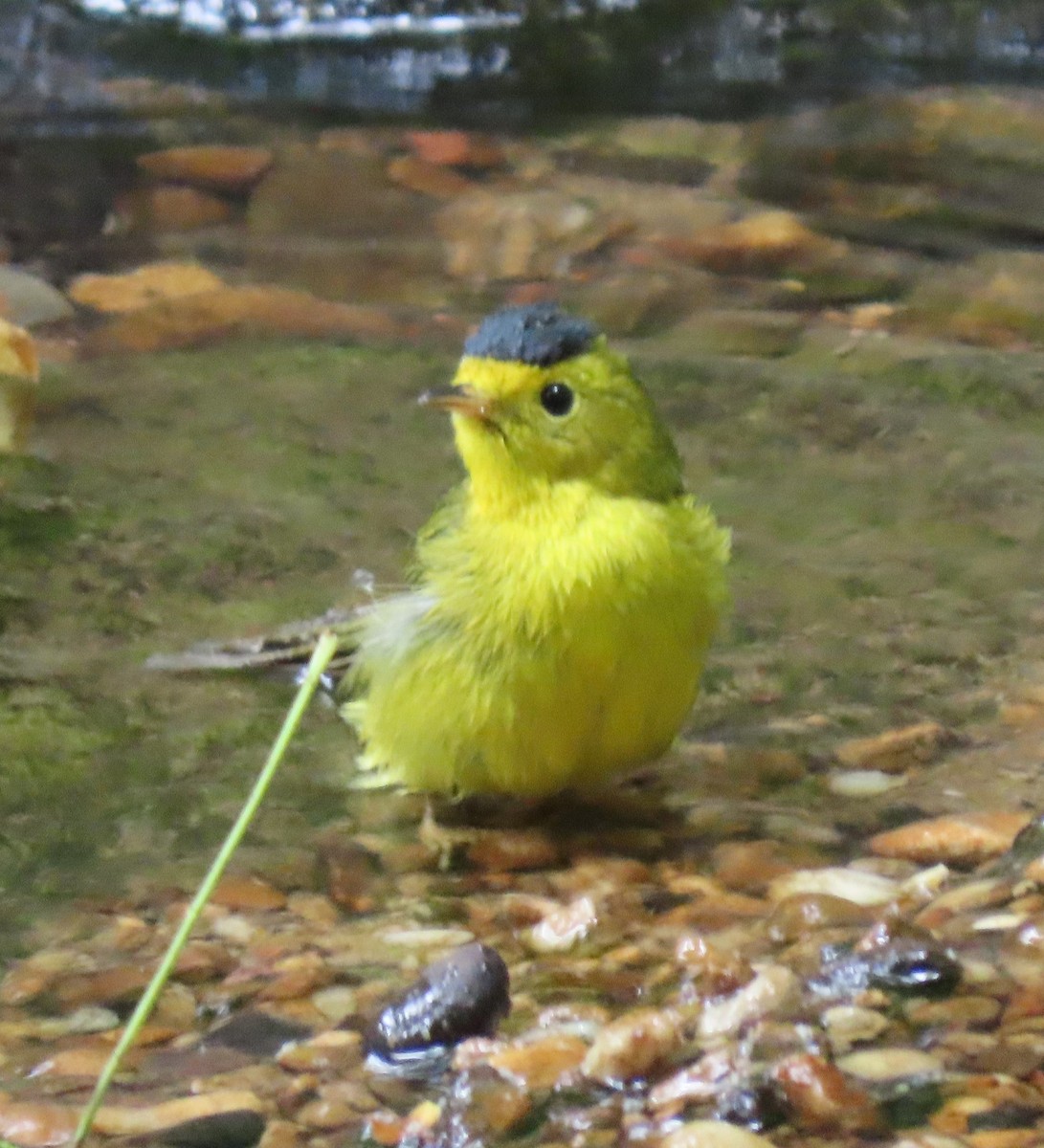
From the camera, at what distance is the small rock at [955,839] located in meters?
3.12

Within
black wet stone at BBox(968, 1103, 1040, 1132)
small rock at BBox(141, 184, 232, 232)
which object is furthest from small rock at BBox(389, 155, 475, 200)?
black wet stone at BBox(968, 1103, 1040, 1132)

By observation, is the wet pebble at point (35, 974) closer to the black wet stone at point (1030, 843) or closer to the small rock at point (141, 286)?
the black wet stone at point (1030, 843)

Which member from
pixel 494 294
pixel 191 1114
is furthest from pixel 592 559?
pixel 494 294

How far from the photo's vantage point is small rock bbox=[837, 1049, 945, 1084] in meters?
2.31

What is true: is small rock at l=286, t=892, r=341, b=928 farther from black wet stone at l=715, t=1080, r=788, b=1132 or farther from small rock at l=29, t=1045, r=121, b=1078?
black wet stone at l=715, t=1080, r=788, b=1132

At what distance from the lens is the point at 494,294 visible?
7113mm

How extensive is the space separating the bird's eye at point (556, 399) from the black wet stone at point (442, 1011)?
114 centimetres

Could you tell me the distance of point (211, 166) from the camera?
8578 mm

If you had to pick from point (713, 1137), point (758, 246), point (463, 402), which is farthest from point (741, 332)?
point (713, 1137)

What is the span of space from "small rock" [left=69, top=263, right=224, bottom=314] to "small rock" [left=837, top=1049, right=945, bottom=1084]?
5.04 meters

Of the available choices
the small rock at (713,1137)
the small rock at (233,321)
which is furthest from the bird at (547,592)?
the small rock at (233,321)

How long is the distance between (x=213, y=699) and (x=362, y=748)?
403 millimetres

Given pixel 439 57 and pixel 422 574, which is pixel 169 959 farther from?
pixel 439 57

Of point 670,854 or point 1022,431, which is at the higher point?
point 1022,431
